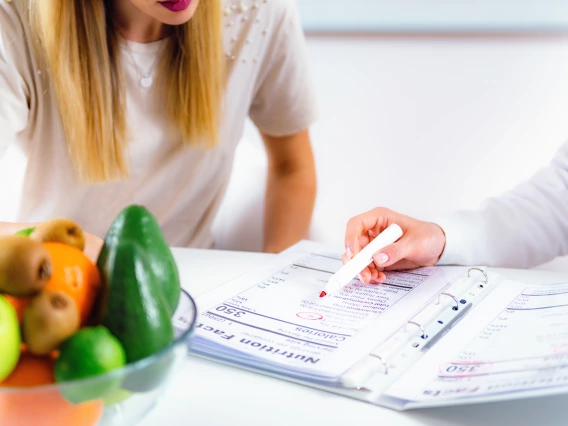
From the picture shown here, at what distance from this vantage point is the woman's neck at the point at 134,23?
2.82 ft

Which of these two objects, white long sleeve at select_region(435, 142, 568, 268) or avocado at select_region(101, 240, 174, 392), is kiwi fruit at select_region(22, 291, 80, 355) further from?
white long sleeve at select_region(435, 142, 568, 268)

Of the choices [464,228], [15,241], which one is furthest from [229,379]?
[464,228]

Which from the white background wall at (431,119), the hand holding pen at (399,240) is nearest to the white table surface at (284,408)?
the hand holding pen at (399,240)

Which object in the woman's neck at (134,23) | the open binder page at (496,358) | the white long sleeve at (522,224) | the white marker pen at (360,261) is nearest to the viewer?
the open binder page at (496,358)

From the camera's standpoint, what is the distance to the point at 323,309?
568 mm

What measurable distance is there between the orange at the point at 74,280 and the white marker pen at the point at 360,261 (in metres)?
0.28

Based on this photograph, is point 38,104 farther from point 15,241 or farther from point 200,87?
point 15,241

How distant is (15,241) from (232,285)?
0.31 meters

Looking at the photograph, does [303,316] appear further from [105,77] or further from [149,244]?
[105,77]

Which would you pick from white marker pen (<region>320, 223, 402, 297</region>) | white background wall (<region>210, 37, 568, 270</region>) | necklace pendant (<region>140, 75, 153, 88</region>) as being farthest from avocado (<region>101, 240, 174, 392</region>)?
white background wall (<region>210, 37, 568, 270</region>)

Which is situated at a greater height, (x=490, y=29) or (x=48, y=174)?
(x=490, y=29)

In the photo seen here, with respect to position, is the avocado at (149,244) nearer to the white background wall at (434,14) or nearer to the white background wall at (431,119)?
the white background wall at (431,119)

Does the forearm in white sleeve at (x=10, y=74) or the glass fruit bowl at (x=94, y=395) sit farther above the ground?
the forearm in white sleeve at (x=10, y=74)

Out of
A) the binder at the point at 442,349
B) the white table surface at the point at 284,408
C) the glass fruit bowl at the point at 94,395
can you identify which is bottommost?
the white table surface at the point at 284,408
